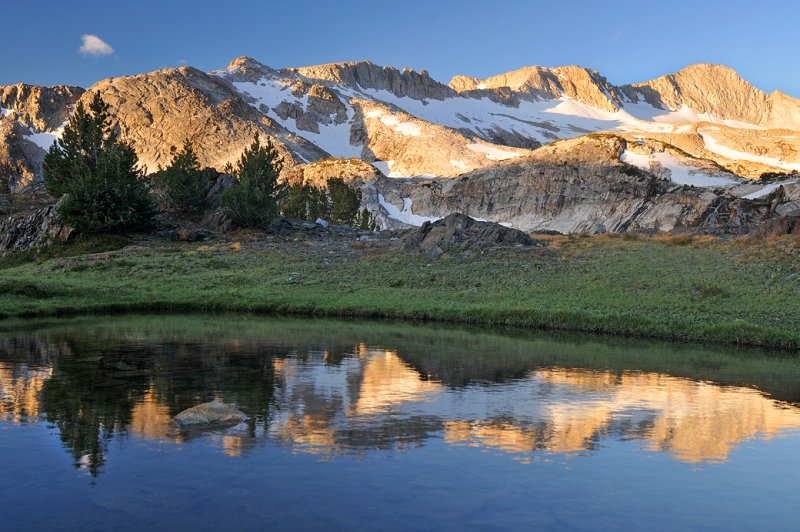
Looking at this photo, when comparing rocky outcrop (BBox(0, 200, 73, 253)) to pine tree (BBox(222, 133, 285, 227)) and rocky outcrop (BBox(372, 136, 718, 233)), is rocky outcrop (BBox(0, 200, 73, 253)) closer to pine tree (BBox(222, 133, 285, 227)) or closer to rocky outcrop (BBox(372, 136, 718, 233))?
pine tree (BBox(222, 133, 285, 227))

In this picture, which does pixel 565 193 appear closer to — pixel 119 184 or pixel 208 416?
pixel 119 184

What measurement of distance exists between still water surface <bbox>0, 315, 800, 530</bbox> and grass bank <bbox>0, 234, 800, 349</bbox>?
8.40m

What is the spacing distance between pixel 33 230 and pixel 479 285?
44.2 meters

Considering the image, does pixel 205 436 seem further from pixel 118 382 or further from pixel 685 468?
pixel 685 468

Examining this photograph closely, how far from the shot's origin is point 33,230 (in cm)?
6000

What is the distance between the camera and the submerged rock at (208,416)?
13.2 metres

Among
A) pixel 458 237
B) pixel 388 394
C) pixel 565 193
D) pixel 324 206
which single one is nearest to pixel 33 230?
pixel 458 237

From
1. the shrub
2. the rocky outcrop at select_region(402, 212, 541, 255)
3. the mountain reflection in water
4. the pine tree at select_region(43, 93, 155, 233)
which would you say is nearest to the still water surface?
the mountain reflection in water

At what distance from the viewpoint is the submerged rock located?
43.2 feet

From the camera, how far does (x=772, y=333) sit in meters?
26.6

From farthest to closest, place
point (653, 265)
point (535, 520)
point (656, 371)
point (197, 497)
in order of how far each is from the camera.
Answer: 1. point (653, 265)
2. point (656, 371)
3. point (197, 497)
4. point (535, 520)

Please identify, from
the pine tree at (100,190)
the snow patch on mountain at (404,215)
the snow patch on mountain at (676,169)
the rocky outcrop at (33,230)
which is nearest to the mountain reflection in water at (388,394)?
the pine tree at (100,190)

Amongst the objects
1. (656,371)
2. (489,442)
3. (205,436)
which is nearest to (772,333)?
(656,371)

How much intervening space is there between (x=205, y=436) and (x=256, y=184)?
217 feet
